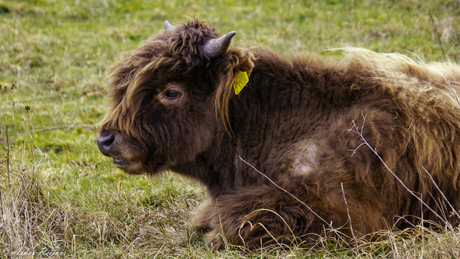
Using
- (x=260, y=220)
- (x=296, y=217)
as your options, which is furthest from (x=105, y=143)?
(x=296, y=217)

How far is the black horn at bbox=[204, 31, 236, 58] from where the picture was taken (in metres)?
4.08

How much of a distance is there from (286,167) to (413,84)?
1.29 meters

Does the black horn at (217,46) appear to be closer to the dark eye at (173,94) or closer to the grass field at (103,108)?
the dark eye at (173,94)

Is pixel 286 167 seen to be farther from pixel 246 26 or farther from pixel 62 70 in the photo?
pixel 246 26

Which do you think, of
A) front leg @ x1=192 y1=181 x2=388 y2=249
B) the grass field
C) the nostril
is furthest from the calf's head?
front leg @ x1=192 y1=181 x2=388 y2=249

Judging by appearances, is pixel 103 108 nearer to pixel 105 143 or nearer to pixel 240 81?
pixel 105 143

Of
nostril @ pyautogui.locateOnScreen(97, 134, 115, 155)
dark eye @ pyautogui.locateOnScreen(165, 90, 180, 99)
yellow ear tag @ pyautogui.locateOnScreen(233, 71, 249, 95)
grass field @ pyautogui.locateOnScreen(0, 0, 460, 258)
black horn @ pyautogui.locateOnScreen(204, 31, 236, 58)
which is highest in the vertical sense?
black horn @ pyautogui.locateOnScreen(204, 31, 236, 58)

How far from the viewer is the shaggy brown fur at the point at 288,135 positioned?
12.4 feet

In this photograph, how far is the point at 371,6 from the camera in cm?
1167

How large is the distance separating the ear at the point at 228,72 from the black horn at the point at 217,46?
0.07 meters

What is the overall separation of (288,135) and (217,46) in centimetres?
92

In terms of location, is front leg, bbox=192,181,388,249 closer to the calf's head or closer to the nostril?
the calf's head

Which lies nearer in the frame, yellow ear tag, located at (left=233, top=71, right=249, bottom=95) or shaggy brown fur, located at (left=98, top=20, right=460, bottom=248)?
shaggy brown fur, located at (left=98, top=20, right=460, bottom=248)

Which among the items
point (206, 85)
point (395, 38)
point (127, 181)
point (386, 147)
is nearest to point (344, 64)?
point (386, 147)
